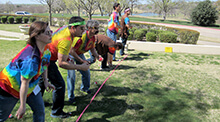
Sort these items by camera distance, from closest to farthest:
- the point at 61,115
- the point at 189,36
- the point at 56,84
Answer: the point at 56,84, the point at 61,115, the point at 189,36

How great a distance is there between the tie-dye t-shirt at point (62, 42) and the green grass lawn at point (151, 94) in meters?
1.34

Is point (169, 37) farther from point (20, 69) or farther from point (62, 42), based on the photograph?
point (20, 69)

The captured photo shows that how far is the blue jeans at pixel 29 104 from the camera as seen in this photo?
2018 millimetres

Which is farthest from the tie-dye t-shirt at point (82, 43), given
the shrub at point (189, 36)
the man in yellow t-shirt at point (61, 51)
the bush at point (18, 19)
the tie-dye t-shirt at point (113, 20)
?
the bush at point (18, 19)

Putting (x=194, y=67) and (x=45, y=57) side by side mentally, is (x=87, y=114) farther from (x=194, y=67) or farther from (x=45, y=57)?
(x=194, y=67)

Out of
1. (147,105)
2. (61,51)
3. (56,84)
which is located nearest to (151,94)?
(147,105)

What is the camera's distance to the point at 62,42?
270 cm

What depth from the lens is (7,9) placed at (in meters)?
54.8

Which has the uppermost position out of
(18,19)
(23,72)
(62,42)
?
(18,19)

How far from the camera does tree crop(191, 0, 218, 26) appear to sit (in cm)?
2622

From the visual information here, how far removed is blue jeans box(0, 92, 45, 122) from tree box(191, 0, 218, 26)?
29587mm

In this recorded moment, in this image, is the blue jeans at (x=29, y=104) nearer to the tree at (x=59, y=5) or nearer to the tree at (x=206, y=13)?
the tree at (x=206, y=13)

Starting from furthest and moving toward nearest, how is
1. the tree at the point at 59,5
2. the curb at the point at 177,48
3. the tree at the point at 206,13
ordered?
the tree at the point at 59,5 → the tree at the point at 206,13 → the curb at the point at 177,48

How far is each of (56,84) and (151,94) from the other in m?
2.45
